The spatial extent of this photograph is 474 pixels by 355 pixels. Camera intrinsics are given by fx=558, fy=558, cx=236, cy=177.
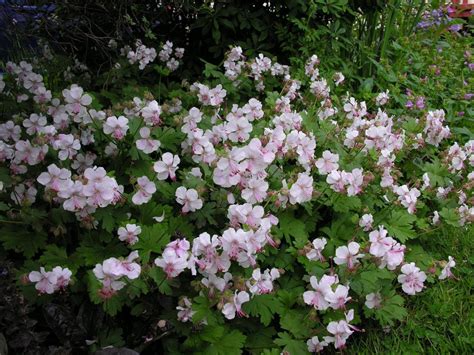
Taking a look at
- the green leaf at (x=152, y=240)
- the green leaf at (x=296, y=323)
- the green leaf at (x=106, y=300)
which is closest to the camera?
the green leaf at (x=106, y=300)

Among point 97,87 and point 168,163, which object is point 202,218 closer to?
point 168,163

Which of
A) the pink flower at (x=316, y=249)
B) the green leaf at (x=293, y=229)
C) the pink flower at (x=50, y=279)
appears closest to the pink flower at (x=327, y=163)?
the green leaf at (x=293, y=229)

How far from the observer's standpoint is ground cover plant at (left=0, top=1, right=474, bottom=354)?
1922 millimetres

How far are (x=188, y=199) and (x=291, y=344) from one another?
0.66 meters

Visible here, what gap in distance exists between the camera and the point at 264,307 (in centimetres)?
211

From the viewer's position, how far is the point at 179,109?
114 inches

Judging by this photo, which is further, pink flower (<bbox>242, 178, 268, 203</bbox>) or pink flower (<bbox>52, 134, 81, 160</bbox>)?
pink flower (<bbox>52, 134, 81, 160</bbox>)

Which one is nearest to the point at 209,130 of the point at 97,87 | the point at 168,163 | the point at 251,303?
the point at 168,163

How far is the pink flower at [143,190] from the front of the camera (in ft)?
6.75

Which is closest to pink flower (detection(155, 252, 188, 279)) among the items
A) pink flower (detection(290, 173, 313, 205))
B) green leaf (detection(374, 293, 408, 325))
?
pink flower (detection(290, 173, 313, 205))

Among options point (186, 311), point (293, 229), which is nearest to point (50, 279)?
point (186, 311)

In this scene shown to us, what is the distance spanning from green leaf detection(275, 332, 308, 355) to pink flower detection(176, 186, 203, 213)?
0.57 meters

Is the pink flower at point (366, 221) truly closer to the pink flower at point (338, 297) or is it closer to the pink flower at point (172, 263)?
the pink flower at point (338, 297)

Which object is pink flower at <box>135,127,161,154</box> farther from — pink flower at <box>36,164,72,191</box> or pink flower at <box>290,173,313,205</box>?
pink flower at <box>290,173,313,205</box>
